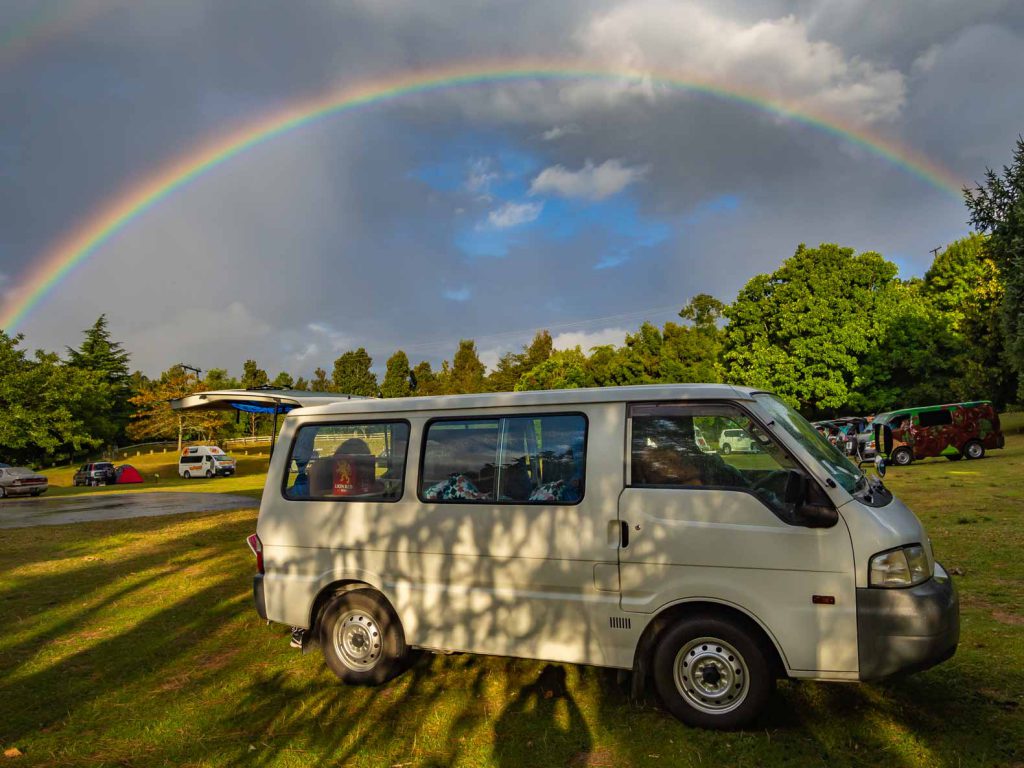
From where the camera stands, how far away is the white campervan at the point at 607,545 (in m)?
4.00

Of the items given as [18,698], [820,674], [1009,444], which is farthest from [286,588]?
[1009,444]

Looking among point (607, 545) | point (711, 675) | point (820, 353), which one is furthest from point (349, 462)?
point (820, 353)

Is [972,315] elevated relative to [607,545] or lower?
elevated

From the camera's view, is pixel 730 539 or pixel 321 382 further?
pixel 321 382

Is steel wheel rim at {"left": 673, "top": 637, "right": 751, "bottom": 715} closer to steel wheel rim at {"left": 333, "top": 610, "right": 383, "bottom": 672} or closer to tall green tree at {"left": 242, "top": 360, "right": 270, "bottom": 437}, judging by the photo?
steel wheel rim at {"left": 333, "top": 610, "right": 383, "bottom": 672}

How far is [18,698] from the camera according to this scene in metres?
5.45

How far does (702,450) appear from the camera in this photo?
4.48 m

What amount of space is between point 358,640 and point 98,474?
42149 millimetres

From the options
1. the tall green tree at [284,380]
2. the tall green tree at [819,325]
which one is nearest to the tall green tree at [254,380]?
the tall green tree at [284,380]

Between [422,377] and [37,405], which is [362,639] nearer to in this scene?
[37,405]

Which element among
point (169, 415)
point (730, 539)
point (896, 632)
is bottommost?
point (896, 632)

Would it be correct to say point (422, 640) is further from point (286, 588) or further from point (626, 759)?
point (626, 759)

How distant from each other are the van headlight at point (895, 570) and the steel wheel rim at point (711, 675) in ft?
3.06

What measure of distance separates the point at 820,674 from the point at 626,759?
4.08ft
